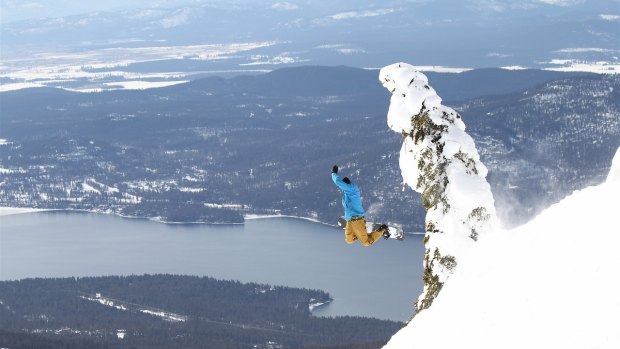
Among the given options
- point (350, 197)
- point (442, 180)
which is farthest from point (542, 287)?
point (350, 197)

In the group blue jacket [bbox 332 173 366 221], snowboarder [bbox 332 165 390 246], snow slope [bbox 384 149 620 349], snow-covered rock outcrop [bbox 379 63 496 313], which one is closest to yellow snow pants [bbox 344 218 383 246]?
snowboarder [bbox 332 165 390 246]

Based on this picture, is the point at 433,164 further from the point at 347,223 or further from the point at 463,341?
the point at 463,341

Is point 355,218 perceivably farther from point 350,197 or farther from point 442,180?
point 442,180

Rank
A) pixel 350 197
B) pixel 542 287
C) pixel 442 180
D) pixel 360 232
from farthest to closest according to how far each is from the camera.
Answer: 1. pixel 360 232
2. pixel 350 197
3. pixel 442 180
4. pixel 542 287

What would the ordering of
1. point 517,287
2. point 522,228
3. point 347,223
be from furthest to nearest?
point 347,223, point 522,228, point 517,287

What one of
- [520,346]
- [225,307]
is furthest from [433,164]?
[225,307]

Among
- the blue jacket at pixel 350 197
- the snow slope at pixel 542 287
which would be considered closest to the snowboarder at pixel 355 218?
the blue jacket at pixel 350 197
